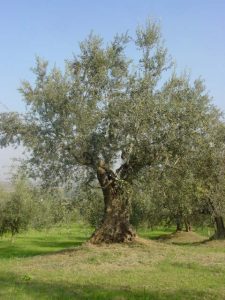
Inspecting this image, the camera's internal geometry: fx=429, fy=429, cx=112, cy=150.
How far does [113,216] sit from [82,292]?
12.5 m

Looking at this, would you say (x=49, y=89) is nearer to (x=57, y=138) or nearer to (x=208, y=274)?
(x=57, y=138)

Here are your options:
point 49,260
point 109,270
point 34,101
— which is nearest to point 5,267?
point 49,260

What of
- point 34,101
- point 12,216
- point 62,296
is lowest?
point 62,296

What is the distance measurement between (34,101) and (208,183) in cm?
1280

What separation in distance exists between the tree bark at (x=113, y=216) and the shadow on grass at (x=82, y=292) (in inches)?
419

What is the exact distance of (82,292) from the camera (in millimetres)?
13703

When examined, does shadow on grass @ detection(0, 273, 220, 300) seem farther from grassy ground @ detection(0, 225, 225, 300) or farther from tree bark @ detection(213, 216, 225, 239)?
tree bark @ detection(213, 216, 225, 239)

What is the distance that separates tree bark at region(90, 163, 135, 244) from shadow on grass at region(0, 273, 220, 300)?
10653 millimetres

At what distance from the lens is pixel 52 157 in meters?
23.3

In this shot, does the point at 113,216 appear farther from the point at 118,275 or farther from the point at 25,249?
the point at 25,249

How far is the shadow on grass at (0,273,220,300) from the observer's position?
42.4 feet

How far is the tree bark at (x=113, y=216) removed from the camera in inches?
1009

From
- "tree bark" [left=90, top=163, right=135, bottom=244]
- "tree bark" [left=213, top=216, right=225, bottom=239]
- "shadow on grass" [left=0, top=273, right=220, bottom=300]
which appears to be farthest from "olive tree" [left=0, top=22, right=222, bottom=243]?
"tree bark" [left=213, top=216, right=225, bottom=239]

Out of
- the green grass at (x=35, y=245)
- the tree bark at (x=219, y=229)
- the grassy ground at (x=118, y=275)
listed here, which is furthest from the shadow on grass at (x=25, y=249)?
the tree bark at (x=219, y=229)
